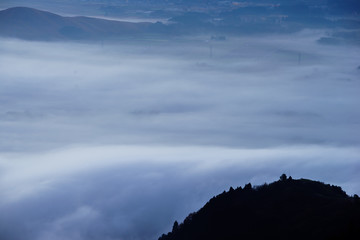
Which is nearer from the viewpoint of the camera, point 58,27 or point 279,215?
point 279,215

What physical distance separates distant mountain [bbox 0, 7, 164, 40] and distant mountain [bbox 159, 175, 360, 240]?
134 m

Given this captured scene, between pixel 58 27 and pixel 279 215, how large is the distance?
5464 inches

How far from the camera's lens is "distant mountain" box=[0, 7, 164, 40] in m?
153

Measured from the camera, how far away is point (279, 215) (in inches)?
909

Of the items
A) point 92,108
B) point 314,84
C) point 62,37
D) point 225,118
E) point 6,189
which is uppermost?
point 62,37

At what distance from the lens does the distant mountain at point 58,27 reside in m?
153

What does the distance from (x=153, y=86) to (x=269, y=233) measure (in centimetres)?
13586

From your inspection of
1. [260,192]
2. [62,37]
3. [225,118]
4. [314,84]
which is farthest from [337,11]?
[260,192]

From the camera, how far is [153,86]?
156 meters

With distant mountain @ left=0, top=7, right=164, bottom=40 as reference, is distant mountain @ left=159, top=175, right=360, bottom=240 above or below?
below

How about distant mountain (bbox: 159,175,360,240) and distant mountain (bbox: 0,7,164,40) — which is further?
distant mountain (bbox: 0,7,164,40)

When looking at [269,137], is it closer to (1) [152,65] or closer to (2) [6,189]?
(2) [6,189]

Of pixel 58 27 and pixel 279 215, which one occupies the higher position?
pixel 58 27

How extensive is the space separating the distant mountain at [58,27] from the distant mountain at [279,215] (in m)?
134
